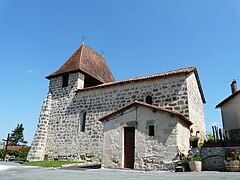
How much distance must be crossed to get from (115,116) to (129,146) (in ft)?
5.30

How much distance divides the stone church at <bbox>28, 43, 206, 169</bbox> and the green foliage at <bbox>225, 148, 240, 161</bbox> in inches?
68.1

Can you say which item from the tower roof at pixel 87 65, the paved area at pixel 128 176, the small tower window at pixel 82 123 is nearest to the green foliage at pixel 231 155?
the paved area at pixel 128 176

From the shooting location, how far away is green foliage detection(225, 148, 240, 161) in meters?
7.84

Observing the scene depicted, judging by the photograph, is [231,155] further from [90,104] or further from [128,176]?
[90,104]

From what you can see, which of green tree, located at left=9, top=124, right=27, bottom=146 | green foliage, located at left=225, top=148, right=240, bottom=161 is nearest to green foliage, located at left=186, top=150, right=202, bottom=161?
green foliage, located at left=225, top=148, right=240, bottom=161

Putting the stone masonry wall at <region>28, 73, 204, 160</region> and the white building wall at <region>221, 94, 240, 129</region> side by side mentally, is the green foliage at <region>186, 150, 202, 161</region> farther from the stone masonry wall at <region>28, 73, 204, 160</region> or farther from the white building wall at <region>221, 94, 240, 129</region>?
the white building wall at <region>221, 94, 240, 129</region>

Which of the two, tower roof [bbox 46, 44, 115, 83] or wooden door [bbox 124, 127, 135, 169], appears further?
tower roof [bbox 46, 44, 115, 83]

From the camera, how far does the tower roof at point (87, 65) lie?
17159mm

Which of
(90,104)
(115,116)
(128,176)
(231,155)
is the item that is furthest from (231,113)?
(128,176)

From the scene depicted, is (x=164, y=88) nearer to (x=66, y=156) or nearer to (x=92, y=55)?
(x=66, y=156)

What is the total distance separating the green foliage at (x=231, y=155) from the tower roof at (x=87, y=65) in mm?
11657

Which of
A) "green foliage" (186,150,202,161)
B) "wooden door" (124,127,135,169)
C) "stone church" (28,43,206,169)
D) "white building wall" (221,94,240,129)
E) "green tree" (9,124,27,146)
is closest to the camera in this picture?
"green foliage" (186,150,202,161)

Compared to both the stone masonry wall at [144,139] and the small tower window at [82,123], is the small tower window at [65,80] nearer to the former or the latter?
the small tower window at [82,123]

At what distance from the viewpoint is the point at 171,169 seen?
333 inches
